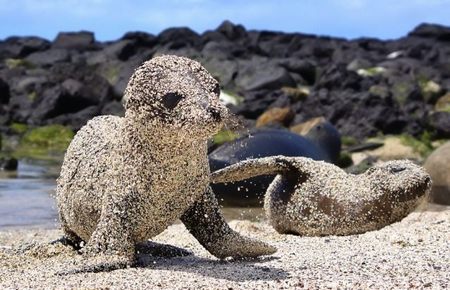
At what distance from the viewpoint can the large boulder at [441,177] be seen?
9352 mm

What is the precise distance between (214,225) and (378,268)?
1019 millimetres

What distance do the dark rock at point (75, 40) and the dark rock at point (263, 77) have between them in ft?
58.4

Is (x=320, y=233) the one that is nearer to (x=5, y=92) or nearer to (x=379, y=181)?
(x=379, y=181)

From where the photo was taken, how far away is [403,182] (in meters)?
Result: 6.71

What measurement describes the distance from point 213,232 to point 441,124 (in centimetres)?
1662

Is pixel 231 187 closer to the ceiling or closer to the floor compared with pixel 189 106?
closer to the floor

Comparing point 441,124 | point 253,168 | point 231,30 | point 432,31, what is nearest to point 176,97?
point 253,168

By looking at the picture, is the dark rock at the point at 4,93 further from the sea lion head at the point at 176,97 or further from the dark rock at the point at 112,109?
the sea lion head at the point at 176,97

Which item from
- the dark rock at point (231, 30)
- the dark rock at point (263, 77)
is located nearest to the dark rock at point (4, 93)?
the dark rock at point (263, 77)

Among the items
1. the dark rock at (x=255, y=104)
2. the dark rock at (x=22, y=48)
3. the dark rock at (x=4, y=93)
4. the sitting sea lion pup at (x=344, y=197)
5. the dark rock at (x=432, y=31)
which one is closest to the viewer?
the sitting sea lion pup at (x=344, y=197)

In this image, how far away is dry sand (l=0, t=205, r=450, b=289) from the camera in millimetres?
4215

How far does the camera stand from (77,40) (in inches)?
1964

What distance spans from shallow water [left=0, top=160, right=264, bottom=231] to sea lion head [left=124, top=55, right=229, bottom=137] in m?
4.04

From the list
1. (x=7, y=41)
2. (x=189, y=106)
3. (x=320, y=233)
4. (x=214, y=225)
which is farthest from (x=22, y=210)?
(x=7, y=41)
